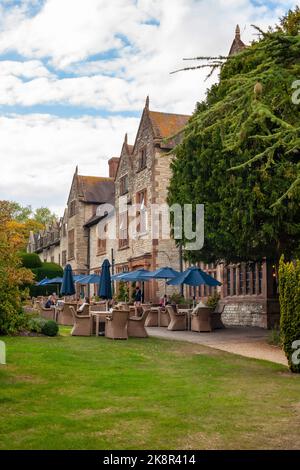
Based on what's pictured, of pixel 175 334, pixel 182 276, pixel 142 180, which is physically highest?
pixel 142 180

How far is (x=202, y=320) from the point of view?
2064cm

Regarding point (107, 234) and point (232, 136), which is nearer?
point (232, 136)

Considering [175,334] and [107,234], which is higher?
[107,234]

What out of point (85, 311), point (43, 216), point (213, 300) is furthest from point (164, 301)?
point (43, 216)

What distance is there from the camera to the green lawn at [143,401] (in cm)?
629

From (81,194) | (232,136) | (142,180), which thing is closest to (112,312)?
(232,136)

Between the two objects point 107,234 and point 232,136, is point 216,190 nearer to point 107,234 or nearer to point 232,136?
point 232,136

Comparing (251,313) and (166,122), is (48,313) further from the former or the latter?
(166,122)

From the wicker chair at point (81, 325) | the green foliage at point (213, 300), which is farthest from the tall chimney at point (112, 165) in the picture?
the wicker chair at point (81, 325)

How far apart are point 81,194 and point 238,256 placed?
2892 centimetres

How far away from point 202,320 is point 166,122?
46.8 ft

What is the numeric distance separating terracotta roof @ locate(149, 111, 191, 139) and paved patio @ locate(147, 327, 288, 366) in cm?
1247

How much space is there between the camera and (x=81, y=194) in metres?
45.5
